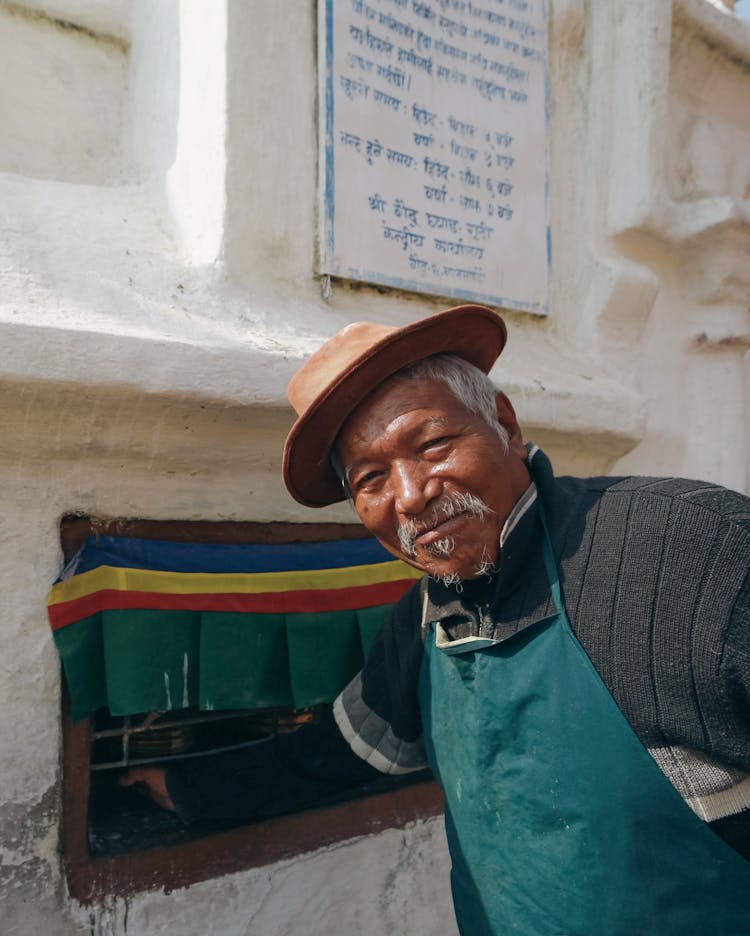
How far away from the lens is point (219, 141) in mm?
2275

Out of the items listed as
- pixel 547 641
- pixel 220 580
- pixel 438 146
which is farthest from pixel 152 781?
pixel 438 146

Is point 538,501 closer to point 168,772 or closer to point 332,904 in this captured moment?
point 168,772

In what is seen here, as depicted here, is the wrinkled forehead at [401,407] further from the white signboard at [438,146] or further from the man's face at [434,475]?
the white signboard at [438,146]

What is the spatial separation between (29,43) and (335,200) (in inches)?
42.7

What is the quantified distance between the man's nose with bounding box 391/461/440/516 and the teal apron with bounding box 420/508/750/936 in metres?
0.27

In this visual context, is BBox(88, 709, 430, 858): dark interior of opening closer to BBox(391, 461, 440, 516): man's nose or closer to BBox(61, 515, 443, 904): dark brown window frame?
BBox(61, 515, 443, 904): dark brown window frame

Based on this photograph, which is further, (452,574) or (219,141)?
(219,141)

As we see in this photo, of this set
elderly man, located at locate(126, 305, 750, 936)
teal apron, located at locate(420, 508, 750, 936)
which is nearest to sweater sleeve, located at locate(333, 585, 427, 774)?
elderly man, located at locate(126, 305, 750, 936)

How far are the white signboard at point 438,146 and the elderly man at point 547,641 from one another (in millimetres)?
917

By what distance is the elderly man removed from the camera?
1.42 m

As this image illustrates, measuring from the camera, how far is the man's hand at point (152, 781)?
6.85ft

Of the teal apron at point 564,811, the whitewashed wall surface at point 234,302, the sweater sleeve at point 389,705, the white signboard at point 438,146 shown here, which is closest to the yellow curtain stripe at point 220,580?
the whitewashed wall surface at point 234,302

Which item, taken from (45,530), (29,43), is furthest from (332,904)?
(29,43)

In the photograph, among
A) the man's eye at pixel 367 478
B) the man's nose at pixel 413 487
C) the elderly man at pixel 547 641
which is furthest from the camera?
the man's eye at pixel 367 478
